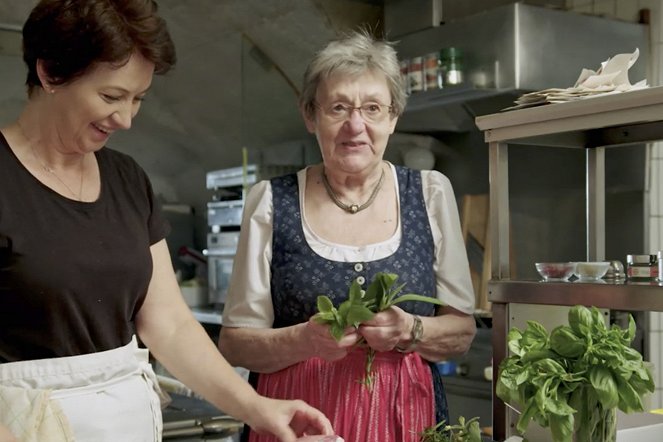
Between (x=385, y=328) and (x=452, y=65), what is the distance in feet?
7.50

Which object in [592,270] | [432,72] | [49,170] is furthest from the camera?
[432,72]

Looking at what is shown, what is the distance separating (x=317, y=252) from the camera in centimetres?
205

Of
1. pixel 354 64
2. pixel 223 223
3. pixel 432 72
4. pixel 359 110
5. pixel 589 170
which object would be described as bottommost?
pixel 223 223

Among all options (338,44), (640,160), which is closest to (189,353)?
(338,44)

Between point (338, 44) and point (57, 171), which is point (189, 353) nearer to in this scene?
point (57, 171)

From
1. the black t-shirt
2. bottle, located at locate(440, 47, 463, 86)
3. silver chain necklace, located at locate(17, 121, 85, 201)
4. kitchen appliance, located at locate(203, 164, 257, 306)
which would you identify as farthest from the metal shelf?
kitchen appliance, located at locate(203, 164, 257, 306)

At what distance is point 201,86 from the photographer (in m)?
4.97

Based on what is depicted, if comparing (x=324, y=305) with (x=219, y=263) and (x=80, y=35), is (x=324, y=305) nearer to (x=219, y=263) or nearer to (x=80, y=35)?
(x=80, y=35)

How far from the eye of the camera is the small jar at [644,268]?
168 centimetres

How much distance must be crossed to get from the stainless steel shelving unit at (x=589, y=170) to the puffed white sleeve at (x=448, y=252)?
0.20 metres

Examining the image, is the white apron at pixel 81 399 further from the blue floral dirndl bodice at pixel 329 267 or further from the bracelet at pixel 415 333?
the bracelet at pixel 415 333

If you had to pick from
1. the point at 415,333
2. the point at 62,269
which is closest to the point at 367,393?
the point at 415,333

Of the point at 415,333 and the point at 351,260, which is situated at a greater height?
the point at 351,260

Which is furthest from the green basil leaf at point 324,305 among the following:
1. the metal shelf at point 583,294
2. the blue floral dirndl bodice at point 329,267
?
the metal shelf at point 583,294
